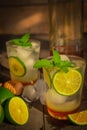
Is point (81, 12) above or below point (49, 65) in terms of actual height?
above

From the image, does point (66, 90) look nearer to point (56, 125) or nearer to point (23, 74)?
point (56, 125)

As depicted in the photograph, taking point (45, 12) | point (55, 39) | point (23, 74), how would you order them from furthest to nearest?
1. point (45, 12)
2. point (55, 39)
3. point (23, 74)

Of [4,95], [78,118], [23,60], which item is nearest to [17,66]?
[23,60]

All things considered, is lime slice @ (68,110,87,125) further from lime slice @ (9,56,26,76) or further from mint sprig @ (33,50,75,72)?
lime slice @ (9,56,26,76)

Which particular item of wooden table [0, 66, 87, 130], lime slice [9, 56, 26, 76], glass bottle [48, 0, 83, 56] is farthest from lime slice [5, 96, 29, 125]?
glass bottle [48, 0, 83, 56]

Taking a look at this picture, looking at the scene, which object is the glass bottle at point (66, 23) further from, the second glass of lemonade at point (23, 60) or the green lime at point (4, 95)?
the green lime at point (4, 95)

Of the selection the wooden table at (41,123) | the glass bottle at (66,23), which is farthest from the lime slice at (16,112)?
the glass bottle at (66,23)

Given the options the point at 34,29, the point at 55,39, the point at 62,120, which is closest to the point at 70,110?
the point at 62,120
